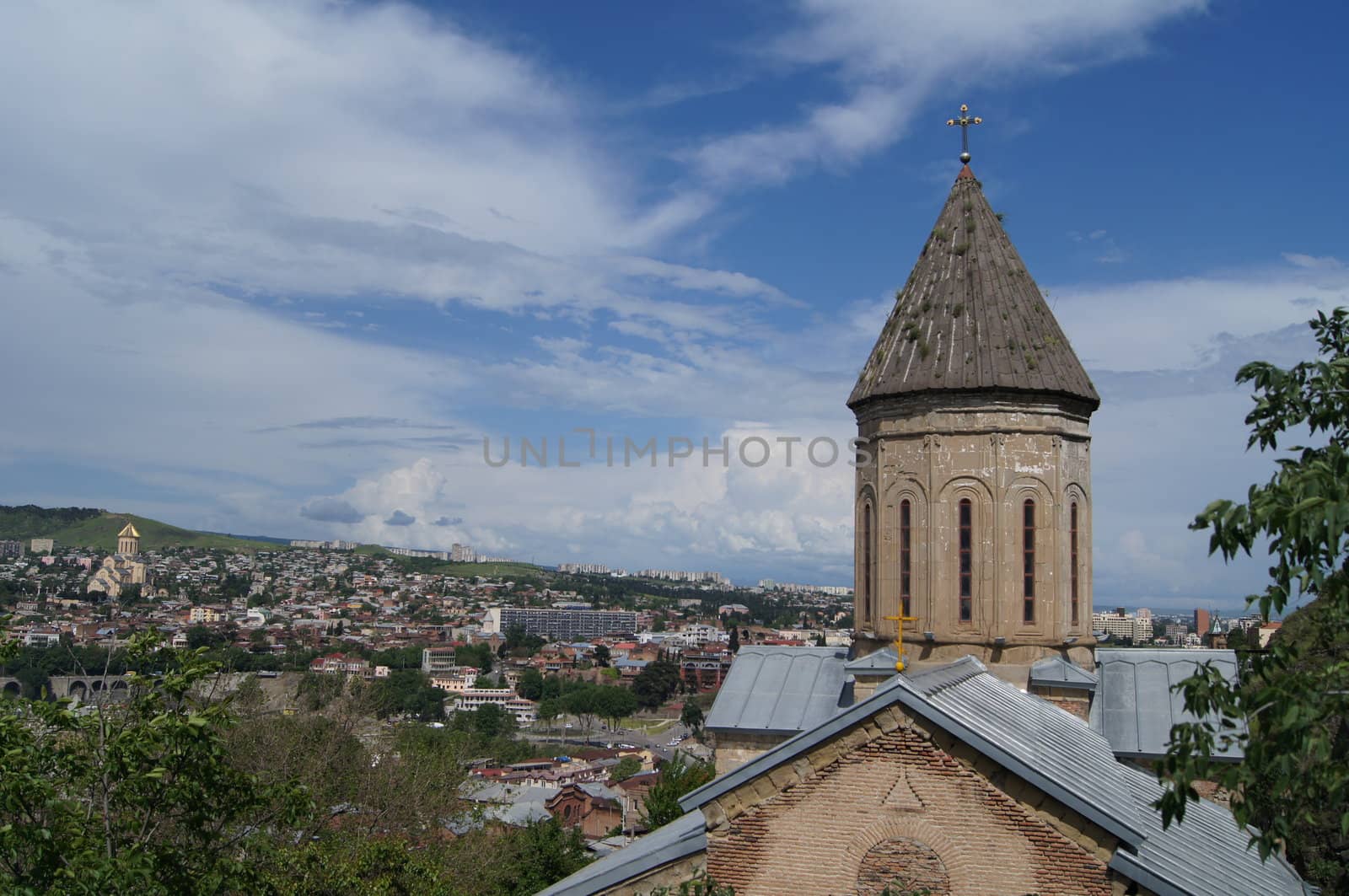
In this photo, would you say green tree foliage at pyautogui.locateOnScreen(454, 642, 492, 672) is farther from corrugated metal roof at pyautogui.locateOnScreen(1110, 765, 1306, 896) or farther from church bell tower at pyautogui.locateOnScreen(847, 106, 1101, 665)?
corrugated metal roof at pyautogui.locateOnScreen(1110, 765, 1306, 896)

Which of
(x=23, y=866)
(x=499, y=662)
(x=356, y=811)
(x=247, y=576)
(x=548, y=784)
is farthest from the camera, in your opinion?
(x=247, y=576)

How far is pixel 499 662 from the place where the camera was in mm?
137500

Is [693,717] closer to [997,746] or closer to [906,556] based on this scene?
[906,556]

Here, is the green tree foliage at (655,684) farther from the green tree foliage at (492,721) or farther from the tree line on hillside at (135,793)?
the tree line on hillside at (135,793)

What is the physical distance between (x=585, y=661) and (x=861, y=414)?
12871 centimetres

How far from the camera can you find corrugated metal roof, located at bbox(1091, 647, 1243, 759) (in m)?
12.1

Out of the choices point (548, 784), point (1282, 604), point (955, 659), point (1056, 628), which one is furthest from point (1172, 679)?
point (548, 784)

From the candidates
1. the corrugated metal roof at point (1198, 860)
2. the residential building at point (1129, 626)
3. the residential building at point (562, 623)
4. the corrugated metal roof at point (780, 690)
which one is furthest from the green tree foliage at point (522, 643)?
the corrugated metal roof at point (1198, 860)

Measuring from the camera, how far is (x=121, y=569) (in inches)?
6068

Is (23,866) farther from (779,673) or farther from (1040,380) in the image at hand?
(1040,380)

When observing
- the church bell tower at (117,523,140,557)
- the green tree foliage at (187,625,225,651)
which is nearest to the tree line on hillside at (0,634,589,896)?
the green tree foliage at (187,625,225,651)

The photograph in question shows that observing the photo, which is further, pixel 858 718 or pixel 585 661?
pixel 585 661

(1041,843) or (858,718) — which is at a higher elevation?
(858,718)

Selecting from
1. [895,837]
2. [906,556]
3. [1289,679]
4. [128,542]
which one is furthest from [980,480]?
[128,542]
